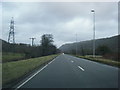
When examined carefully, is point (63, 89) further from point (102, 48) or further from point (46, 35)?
point (46, 35)

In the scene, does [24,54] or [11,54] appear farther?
[24,54]

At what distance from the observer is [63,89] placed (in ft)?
30.0

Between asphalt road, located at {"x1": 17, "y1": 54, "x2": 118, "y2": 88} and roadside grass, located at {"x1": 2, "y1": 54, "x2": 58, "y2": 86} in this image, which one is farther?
roadside grass, located at {"x1": 2, "y1": 54, "x2": 58, "y2": 86}

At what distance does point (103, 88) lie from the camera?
368 inches

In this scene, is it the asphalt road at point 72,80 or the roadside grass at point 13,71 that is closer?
the asphalt road at point 72,80

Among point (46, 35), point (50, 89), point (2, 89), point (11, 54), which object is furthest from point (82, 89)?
point (46, 35)

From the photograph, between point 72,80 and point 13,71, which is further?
point 13,71

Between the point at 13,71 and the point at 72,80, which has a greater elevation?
the point at 72,80

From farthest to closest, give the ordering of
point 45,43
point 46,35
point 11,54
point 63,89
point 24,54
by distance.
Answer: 1. point 46,35
2. point 45,43
3. point 24,54
4. point 11,54
5. point 63,89

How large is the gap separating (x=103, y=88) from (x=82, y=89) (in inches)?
38.1

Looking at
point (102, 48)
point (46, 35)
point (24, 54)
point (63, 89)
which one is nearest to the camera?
point (63, 89)

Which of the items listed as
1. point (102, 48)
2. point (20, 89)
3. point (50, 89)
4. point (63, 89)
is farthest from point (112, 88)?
point (102, 48)

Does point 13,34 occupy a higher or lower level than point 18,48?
higher

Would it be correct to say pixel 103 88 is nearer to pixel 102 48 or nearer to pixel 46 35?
pixel 102 48
